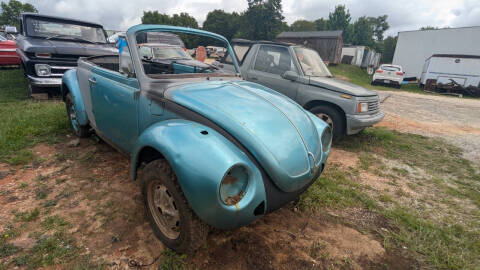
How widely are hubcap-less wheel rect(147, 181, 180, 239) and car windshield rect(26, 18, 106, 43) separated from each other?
6484 mm

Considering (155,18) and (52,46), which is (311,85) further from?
(155,18)

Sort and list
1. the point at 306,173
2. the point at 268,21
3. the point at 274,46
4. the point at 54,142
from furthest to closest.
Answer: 1. the point at 268,21
2. the point at 274,46
3. the point at 54,142
4. the point at 306,173

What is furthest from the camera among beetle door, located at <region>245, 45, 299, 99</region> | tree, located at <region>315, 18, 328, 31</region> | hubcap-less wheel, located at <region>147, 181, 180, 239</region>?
tree, located at <region>315, 18, 328, 31</region>

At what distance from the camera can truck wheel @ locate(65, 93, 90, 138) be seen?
13.5ft

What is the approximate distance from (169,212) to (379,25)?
101 meters

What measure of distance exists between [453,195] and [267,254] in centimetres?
302

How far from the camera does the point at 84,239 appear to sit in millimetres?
2287

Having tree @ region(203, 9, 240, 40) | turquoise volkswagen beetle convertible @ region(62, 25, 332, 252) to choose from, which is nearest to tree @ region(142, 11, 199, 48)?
tree @ region(203, 9, 240, 40)

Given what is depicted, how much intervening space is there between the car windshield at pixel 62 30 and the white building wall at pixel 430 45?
1209 inches

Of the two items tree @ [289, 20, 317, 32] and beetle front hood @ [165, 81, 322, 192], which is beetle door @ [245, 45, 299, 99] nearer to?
beetle front hood @ [165, 81, 322, 192]

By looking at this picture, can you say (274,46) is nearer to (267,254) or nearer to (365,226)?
(365,226)

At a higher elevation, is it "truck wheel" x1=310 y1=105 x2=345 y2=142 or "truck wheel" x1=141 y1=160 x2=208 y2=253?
"truck wheel" x1=310 y1=105 x2=345 y2=142

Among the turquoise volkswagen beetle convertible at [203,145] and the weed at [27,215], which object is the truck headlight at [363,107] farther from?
the weed at [27,215]

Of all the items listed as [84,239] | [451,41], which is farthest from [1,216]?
[451,41]
